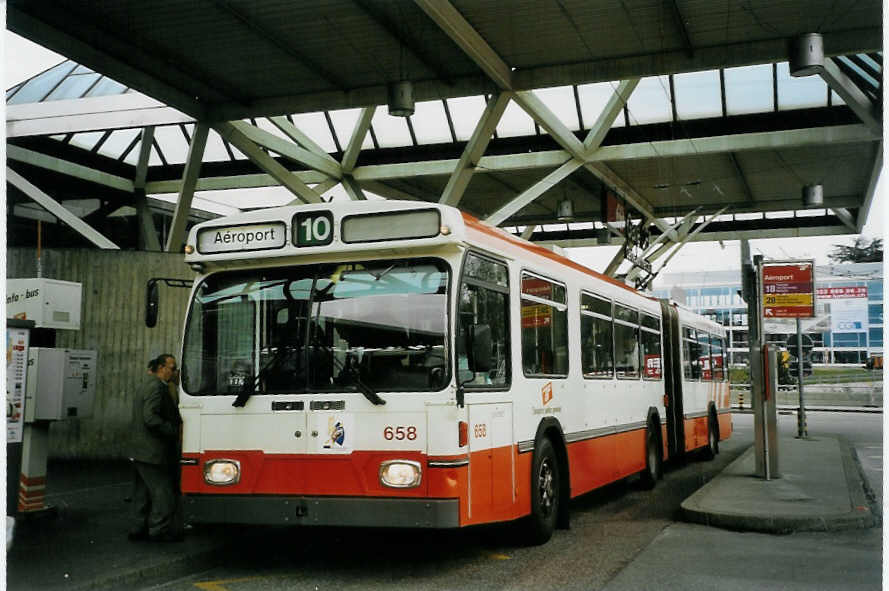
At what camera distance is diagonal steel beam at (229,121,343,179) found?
60.7 feet

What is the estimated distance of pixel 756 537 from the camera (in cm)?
957

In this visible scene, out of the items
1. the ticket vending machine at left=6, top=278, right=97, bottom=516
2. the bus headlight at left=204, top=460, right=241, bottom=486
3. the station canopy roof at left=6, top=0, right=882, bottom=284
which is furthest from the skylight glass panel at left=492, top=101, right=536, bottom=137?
the bus headlight at left=204, top=460, right=241, bottom=486

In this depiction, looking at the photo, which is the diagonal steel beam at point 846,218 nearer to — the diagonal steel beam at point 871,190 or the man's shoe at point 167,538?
the diagonal steel beam at point 871,190

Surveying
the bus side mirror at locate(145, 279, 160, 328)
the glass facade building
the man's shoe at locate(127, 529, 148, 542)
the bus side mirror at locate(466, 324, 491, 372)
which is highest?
the glass facade building

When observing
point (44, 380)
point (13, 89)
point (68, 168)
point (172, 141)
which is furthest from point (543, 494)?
point (172, 141)

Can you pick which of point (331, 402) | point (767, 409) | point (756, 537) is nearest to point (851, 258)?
point (767, 409)

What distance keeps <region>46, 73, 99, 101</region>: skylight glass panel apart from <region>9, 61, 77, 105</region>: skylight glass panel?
125 mm

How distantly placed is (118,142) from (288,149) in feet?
22.0

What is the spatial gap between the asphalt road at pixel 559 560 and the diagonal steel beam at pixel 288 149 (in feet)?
33.8

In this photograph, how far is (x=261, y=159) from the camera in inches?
711

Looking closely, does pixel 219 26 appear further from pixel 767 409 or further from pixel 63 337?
pixel 767 409

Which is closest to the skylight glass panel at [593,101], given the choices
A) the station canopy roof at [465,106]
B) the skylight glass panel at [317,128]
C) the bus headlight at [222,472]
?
the station canopy roof at [465,106]

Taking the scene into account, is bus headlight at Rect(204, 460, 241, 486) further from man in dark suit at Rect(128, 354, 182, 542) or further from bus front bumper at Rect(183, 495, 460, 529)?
man in dark suit at Rect(128, 354, 182, 542)

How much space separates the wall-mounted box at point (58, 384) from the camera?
10.1 meters
